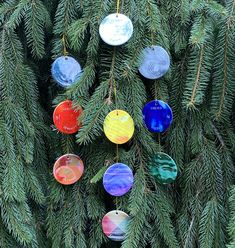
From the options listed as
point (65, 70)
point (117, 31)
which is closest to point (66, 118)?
point (65, 70)

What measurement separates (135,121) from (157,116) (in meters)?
0.06

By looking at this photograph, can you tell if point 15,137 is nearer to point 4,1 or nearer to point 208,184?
point 4,1

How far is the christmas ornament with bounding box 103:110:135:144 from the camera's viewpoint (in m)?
0.87

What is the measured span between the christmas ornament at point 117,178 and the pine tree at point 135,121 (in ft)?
0.09

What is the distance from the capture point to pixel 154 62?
0.91 metres

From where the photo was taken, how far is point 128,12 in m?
0.90

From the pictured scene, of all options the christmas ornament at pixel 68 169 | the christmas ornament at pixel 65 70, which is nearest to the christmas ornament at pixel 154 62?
the christmas ornament at pixel 65 70

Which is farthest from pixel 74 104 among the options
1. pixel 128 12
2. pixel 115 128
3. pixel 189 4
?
pixel 189 4

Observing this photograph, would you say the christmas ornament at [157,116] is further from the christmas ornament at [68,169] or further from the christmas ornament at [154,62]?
the christmas ornament at [68,169]

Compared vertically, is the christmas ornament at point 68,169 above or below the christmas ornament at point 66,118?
below

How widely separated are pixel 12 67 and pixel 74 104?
0.17 metres

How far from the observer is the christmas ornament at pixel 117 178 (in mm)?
914

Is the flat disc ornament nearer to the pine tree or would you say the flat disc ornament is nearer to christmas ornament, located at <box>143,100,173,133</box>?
the pine tree

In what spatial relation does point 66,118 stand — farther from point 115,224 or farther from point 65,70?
point 115,224
